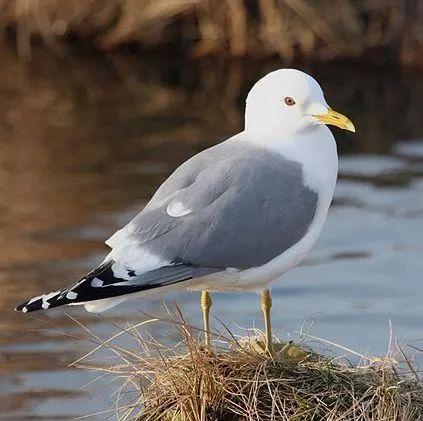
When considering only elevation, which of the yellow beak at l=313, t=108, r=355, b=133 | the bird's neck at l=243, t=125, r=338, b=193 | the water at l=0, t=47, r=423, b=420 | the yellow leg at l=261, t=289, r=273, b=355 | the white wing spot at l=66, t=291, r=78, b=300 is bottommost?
the water at l=0, t=47, r=423, b=420

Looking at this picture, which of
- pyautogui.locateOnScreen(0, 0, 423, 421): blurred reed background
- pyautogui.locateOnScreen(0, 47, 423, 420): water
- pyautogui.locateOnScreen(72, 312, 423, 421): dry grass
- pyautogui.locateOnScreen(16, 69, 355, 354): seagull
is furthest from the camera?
pyautogui.locateOnScreen(0, 0, 423, 421): blurred reed background

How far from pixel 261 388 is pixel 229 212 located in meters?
0.57

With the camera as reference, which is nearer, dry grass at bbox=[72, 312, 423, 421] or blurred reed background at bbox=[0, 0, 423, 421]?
dry grass at bbox=[72, 312, 423, 421]

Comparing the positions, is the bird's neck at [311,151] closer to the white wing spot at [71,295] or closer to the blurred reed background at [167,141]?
the white wing spot at [71,295]

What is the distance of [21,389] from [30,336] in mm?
574

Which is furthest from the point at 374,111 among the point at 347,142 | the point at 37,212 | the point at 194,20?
the point at 37,212

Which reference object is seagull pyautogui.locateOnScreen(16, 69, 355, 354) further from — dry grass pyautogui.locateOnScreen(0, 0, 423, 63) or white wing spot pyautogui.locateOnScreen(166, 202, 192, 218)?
dry grass pyautogui.locateOnScreen(0, 0, 423, 63)

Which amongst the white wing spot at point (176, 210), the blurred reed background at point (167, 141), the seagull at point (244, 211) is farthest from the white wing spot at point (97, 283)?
the blurred reed background at point (167, 141)

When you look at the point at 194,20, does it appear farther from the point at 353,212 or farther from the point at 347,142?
the point at 353,212

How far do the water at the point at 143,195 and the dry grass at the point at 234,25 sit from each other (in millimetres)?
178

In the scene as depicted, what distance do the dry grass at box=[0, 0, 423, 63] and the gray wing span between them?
264 inches

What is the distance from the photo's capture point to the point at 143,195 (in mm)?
7824

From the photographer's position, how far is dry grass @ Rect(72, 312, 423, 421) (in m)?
3.85

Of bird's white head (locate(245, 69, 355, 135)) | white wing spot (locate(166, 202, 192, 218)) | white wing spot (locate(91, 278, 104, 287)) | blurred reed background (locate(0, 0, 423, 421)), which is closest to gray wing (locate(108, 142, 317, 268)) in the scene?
white wing spot (locate(166, 202, 192, 218))
